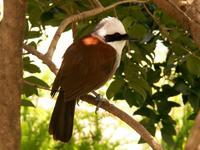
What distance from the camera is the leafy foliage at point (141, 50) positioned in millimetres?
1949

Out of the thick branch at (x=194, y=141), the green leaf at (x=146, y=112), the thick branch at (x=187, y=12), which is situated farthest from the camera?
the green leaf at (x=146, y=112)

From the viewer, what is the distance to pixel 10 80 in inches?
67.1

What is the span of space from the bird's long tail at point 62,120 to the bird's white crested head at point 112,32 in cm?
27

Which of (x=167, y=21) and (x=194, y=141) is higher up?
(x=194, y=141)

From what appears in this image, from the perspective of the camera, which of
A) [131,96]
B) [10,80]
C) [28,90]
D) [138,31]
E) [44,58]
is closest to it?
[10,80]

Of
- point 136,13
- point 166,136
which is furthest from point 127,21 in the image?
point 166,136

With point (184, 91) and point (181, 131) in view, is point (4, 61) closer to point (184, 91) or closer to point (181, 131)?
point (184, 91)

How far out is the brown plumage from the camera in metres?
1.98

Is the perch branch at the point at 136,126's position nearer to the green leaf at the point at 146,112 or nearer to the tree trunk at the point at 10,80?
the tree trunk at the point at 10,80

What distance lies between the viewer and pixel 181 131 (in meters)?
3.69

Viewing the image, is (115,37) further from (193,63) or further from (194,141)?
(194,141)

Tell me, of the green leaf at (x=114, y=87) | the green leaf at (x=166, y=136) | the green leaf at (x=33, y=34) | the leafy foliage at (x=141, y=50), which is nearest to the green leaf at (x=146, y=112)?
the leafy foliage at (x=141, y=50)

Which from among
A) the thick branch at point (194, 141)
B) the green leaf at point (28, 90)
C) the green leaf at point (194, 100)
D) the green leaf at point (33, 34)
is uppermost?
the thick branch at point (194, 141)

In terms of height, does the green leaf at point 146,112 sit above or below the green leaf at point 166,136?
above
